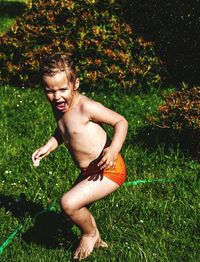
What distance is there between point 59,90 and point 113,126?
482 mm

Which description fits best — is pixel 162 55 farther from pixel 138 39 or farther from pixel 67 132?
pixel 67 132

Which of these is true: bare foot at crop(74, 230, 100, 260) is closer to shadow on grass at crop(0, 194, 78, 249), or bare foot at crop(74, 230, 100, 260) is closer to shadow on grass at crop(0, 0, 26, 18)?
shadow on grass at crop(0, 194, 78, 249)

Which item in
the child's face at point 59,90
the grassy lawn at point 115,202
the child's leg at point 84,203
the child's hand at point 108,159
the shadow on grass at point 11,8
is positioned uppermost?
the child's face at point 59,90

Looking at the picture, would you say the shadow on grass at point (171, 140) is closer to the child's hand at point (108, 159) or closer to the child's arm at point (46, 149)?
the child's arm at point (46, 149)

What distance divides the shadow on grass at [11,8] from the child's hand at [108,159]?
43.7 feet

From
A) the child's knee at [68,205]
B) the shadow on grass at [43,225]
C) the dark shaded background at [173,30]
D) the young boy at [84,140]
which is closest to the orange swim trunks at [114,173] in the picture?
the young boy at [84,140]

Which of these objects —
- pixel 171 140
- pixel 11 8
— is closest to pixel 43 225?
pixel 171 140

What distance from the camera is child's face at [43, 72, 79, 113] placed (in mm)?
3809

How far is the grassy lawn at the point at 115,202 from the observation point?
4.18 m

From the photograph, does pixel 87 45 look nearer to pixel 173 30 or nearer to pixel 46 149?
pixel 173 30

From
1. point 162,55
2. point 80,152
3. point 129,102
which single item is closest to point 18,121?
point 129,102

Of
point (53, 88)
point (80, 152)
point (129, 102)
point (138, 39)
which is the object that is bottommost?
point (129, 102)

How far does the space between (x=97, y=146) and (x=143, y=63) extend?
4.28m

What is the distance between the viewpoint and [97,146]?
3984mm
